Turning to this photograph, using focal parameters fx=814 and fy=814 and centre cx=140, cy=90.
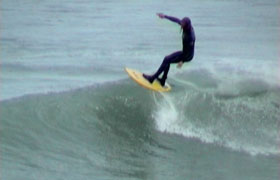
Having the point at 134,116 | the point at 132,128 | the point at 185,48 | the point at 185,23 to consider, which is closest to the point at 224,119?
the point at 134,116

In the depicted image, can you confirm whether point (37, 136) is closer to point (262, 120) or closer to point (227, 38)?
point (262, 120)

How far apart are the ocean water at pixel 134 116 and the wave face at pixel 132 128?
2 cm

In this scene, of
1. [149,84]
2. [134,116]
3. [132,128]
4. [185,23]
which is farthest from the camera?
[134,116]

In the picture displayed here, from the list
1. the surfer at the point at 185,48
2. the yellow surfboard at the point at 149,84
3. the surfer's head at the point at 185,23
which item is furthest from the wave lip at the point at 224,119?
the surfer's head at the point at 185,23

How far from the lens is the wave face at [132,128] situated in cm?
1358

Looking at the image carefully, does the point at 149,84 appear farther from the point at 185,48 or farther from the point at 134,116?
the point at 134,116

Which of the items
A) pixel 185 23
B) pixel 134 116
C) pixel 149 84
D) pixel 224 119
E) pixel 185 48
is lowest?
pixel 134 116

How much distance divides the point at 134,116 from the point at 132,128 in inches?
19.8

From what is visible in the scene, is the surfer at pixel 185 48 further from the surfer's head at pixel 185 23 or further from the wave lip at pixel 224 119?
the wave lip at pixel 224 119

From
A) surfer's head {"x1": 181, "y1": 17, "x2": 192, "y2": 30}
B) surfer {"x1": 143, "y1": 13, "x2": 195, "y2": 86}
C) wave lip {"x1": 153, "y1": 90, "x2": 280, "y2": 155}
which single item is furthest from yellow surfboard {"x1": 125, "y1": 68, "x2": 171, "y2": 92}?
surfer's head {"x1": 181, "y1": 17, "x2": 192, "y2": 30}

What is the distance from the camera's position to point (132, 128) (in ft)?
50.9

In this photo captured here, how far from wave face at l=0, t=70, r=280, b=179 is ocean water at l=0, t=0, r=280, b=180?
0.02 metres

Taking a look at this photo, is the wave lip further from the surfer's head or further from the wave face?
the surfer's head

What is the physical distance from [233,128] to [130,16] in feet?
72.5
